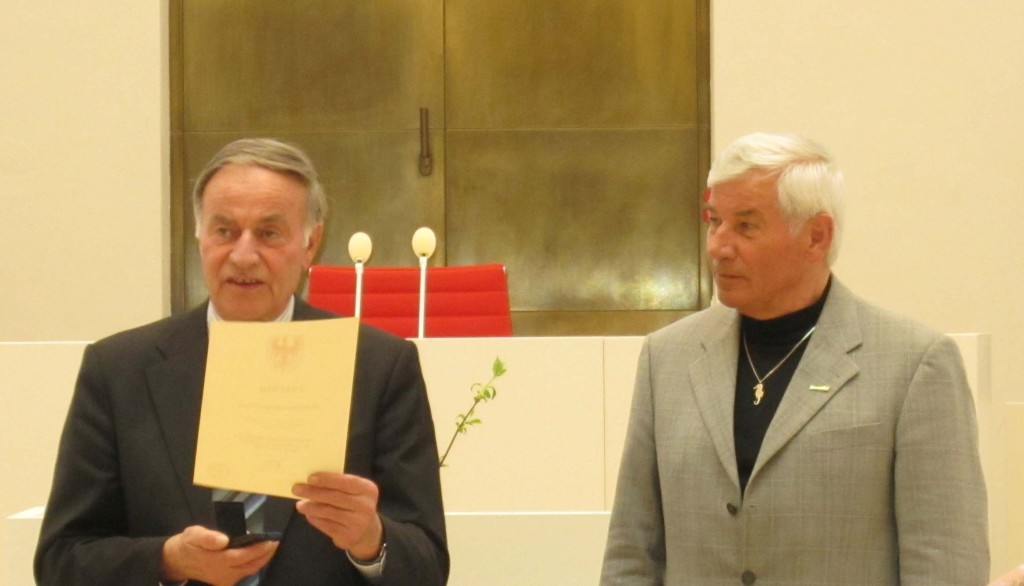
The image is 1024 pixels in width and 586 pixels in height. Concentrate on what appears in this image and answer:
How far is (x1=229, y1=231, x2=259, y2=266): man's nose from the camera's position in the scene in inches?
71.1

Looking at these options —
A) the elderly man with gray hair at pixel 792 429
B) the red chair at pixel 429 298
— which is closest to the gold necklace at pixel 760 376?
the elderly man with gray hair at pixel 792 429

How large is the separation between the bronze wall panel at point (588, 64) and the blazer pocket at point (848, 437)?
5813 mm

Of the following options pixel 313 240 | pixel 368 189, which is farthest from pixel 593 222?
pixel 313 240

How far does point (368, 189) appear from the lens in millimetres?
7793

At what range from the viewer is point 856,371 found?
6.87 feet

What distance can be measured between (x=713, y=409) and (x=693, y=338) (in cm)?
17

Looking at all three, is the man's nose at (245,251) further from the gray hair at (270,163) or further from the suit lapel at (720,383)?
the suit lapel at (720,383)

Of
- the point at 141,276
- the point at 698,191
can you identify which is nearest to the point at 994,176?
the point at 698,191

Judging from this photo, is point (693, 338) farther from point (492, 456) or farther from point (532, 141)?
point (532, 141)

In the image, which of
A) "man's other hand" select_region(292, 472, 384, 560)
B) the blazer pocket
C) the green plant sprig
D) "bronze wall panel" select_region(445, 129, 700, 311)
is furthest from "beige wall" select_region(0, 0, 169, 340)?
"man's other hand" select_region(292, 472, 384, 560)

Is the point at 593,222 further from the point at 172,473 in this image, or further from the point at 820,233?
the point at 172,473

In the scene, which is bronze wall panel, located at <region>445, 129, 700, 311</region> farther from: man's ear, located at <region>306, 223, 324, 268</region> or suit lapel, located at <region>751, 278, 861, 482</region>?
man's ear, located at <region>306, 223, 324, 268</region>

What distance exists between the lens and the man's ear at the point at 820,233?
85.5 inches

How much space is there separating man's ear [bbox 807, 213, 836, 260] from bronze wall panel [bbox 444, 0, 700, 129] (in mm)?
5621
